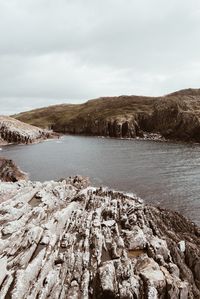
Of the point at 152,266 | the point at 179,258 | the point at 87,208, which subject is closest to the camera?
the point at 152,266

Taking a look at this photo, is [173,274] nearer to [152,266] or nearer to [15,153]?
[152,266]

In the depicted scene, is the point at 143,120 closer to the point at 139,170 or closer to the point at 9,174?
the point at 139,170

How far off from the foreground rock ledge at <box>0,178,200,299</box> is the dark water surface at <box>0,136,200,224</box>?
1015cm

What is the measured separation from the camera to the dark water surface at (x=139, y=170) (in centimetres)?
4600

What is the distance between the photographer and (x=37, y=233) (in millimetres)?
27125

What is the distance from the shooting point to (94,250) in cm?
2528

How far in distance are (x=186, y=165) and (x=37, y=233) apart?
5106 cm

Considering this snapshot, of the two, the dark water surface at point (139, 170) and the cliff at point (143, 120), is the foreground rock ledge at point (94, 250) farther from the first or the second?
the cliff at point (143, 120)

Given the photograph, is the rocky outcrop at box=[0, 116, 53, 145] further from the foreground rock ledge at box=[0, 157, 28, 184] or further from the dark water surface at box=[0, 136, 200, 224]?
the foreground rock ledge at box=[0, 157, 28, 184]

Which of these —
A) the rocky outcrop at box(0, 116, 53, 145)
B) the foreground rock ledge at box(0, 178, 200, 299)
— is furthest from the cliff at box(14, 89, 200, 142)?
the foreground rock ledge at box(0, 178, 200, 299)

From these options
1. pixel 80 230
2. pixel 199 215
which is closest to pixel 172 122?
pixel 199 215

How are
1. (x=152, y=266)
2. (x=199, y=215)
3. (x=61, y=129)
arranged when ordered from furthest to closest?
1. (x=61, y=129)
2. (x=199, y=215)
3. (x=152, y=266)

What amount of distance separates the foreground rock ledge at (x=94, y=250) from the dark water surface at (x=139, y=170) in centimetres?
1015

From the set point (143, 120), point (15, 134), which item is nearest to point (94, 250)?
point (15, 134)
